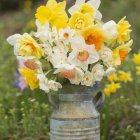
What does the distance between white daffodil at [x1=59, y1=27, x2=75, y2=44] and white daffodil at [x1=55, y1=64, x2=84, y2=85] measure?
0.13 metres

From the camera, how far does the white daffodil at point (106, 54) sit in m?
3.03

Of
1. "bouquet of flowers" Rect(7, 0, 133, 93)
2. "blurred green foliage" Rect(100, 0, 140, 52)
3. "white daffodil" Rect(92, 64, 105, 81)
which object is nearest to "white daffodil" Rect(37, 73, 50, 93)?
"bouquet of flowers" Rect(7, 0, 133, 93)

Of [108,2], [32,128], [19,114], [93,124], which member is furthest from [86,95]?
[108,2]

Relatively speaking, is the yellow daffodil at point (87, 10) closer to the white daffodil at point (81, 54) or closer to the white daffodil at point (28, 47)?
the white daffodil at point (81, 54)

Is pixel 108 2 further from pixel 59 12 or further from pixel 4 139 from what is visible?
pixel 59 12

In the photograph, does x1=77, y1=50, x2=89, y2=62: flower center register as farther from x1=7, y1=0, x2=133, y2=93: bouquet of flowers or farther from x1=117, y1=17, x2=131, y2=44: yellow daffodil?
x1=117, y1=17, x2=131, y2=44: yellow daffodil

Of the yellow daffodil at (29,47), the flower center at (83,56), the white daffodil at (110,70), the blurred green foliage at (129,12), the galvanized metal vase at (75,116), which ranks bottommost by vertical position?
the galvanized metal vase at (75,116)

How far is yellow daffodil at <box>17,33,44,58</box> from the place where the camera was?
2963 millimetres

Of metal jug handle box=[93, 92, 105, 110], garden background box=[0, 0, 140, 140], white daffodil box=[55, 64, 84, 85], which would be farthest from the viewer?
garden background box=[0, 0, 140, 140]

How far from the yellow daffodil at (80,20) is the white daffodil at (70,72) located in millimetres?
187

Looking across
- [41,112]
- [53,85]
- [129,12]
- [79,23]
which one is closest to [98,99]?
[53,85]

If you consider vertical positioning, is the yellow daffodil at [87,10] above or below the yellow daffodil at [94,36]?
above

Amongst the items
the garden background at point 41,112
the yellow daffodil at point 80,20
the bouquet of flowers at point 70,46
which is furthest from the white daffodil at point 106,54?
the garden background at point 41,112

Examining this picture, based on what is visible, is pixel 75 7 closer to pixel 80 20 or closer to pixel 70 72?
pixel 80 20
